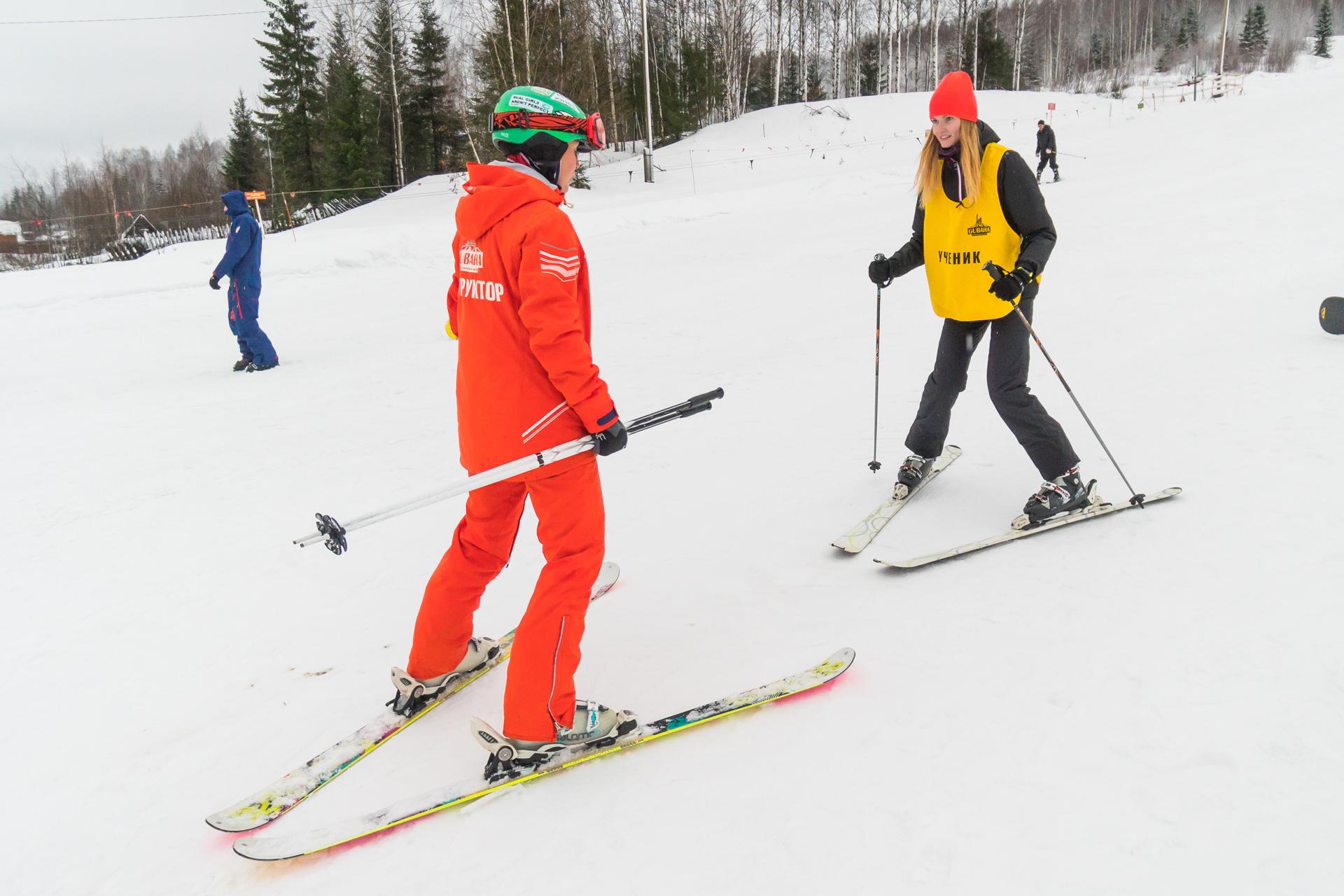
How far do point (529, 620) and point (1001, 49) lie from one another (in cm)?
5552

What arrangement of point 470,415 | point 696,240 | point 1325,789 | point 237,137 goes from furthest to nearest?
point 237,137 → point 696,240 → point 470,415 → point 1325,789

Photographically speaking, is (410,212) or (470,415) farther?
(410,212)

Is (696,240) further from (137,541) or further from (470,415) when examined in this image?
(470,415)

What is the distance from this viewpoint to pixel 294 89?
32875 millimetres

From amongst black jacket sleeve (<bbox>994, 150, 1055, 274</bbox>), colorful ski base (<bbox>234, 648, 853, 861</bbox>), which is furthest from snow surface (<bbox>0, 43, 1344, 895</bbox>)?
black jacket sleeve (<bbox>994, 150, 1055, 274</bbox>)

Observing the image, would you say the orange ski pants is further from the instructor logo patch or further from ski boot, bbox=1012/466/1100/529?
ski boot, bbox=1012/466/1100/529

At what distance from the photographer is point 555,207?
7.18ft

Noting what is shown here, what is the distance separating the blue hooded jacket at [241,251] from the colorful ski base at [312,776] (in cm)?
651

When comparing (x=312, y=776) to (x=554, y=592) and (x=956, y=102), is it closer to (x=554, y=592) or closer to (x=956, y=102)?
(x=554, y=592)

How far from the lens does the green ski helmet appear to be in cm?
222

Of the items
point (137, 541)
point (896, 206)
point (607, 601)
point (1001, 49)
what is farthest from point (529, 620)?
point (1001, 49)

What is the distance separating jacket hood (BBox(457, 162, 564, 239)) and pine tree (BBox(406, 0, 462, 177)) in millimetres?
33345

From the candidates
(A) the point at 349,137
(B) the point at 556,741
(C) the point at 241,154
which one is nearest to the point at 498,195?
(B) the point at 556,741

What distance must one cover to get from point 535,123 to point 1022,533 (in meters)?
2.63
